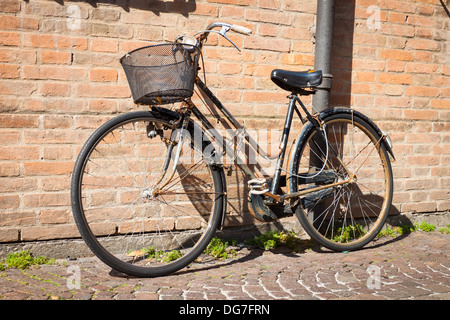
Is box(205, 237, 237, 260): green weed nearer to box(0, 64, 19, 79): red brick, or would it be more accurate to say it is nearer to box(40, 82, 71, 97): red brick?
box(40, 82, 71, 97): red brick

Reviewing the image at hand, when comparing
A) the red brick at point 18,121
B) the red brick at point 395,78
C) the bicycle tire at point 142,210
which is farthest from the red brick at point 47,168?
the red brick at point 395,78

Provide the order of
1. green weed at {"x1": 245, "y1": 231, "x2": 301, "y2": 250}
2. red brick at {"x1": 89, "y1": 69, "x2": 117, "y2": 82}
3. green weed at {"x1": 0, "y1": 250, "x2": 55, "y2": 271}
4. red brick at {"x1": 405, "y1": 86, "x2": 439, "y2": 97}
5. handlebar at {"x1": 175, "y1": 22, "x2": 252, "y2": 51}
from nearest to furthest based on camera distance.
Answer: handlebar at {"x1": 175, "y1": 22, "x2": 252, "y2": 51} → green weed at {"x1": 0, "y1": 250, "x2": 55, "y2": 271} → red brick at {"x1": 89, "y1": 69, "x2": 117, "y2": 82} → green weed at {"x1": 245, "y1": 231, "x2": 301, "y2": 250} → red brick at {"x1": 405, "y1": 86, "x2": 439, "y2": 97}

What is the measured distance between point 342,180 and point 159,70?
1794mm

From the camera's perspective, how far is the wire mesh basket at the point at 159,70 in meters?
2.68

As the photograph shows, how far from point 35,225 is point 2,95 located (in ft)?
3.07

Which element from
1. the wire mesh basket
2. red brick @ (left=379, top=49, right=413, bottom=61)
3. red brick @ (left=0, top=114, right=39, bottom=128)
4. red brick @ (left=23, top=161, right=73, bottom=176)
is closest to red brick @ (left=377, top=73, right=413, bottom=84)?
red brick @ (left=379, top=49, right=413, bottom=61)

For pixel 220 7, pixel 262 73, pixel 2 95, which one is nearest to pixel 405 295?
pixel 262 73

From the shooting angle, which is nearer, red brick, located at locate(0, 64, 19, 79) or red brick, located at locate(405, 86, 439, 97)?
red brick, located at locate(0, 64, 19, 79)

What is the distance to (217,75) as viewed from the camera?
3609 millimetres

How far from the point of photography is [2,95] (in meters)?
3.14

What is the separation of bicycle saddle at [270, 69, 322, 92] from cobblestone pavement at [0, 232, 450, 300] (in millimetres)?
1287

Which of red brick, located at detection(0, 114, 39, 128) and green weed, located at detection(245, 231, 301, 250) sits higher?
red brick, located at detection(0, 114, 39, 128)

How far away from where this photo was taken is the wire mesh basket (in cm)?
268

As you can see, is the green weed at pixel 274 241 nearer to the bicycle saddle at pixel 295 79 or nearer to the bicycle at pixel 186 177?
the bicycle at pixel 186 177
